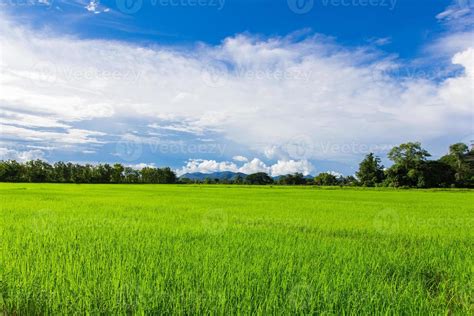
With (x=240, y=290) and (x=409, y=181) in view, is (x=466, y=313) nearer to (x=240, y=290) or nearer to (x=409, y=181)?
(x=240, y=290)

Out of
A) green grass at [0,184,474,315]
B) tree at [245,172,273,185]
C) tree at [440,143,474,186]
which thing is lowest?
green grass at [0,184,474,315]

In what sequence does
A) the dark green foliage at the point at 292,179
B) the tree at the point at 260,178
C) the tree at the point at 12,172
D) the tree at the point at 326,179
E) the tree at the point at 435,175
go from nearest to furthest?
the tree at the point at 435,175 < the tree at the point at 12,172 < the dark green foliage at the point at 292,179 < the tree at the point at 260,178 < the tree at the point at 326,179

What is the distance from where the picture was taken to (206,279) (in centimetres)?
345

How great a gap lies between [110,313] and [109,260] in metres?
1.59

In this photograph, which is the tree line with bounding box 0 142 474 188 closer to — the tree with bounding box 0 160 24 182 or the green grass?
the tree with bounding box 0 160 24 182

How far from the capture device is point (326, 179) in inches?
2923

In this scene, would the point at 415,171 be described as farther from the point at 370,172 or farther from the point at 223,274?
the point at 223,274

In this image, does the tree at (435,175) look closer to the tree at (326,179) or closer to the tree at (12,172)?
the tree at (326,179)

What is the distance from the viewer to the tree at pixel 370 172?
67.4 m

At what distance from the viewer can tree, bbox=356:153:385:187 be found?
67425mm

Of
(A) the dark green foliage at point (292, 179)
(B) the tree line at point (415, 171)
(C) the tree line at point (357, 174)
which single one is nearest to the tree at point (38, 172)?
(C) the tree line at point (357, 174)

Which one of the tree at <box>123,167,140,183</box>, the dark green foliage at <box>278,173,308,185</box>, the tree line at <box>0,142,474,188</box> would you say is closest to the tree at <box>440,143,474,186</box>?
the tree line at <box>0,142,474,188</box>

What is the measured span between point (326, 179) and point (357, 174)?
279 inches

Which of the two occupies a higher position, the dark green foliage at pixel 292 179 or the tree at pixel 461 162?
the tree at pixel 461 162
